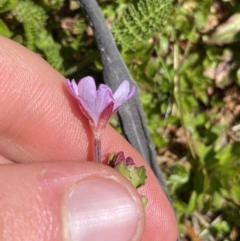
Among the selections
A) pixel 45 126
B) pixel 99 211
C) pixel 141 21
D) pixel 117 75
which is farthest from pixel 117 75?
pixel 99 211

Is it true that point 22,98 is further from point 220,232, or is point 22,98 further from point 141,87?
point 220,232

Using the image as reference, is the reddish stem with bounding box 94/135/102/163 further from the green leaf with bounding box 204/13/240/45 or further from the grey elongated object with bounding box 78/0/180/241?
the green leaf with bounding box 204/13/240/45

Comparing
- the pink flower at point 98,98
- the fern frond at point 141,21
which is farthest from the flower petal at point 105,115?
the fern frond at point 141,21

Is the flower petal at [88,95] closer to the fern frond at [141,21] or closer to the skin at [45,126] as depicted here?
the skin at [45,126]

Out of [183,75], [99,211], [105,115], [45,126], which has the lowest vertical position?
[183,75]

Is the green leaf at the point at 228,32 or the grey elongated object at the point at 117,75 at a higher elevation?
the grey elongated object at the point at 117,75

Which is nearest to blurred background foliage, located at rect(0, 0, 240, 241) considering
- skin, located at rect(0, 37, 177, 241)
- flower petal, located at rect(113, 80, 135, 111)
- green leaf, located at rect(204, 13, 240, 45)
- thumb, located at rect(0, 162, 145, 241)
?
green leaf, located at rect(204, 13, 240, 45)

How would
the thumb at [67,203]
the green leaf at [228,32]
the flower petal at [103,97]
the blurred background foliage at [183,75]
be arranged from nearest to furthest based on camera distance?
the thumb at [67,203] → the flower petal at [103,97] → the blurred background foliage at [183,75] → the green leaf at [228,32]

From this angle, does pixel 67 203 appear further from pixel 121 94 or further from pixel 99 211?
pixel 121 94
